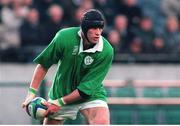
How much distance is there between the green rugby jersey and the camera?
362 inches

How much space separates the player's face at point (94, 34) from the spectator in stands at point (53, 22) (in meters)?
4.72

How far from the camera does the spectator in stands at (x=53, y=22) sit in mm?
13719

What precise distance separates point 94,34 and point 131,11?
215 inches

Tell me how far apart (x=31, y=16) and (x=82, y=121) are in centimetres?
192

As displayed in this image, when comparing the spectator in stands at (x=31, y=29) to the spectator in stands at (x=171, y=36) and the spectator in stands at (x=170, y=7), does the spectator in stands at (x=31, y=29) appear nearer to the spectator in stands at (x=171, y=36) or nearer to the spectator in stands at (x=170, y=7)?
the spectator in stands at (x=171, y=36)

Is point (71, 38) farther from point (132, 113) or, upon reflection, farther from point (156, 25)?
point (156, 25)

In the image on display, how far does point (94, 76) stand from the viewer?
934 centimetres

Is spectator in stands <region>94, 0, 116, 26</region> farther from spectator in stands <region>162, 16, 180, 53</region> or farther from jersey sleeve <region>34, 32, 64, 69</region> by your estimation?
jersey sleeve <region>34, 32, 64, 69</region>

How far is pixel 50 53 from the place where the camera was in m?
9.22

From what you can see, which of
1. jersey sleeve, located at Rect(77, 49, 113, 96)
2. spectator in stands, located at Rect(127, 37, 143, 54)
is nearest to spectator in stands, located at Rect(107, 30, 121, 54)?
spectator in stands, located at Rect(127, 37, 143, 54)

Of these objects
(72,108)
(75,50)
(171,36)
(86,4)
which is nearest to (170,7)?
(171,36)

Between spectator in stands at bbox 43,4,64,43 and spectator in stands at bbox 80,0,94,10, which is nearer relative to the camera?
spectator in stands at bbox 43,4,64,43

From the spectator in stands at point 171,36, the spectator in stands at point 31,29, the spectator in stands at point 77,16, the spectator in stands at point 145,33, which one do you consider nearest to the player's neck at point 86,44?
the spectator in stands at point 31,29

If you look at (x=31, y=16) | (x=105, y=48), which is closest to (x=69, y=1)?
(x=31, y=16)
